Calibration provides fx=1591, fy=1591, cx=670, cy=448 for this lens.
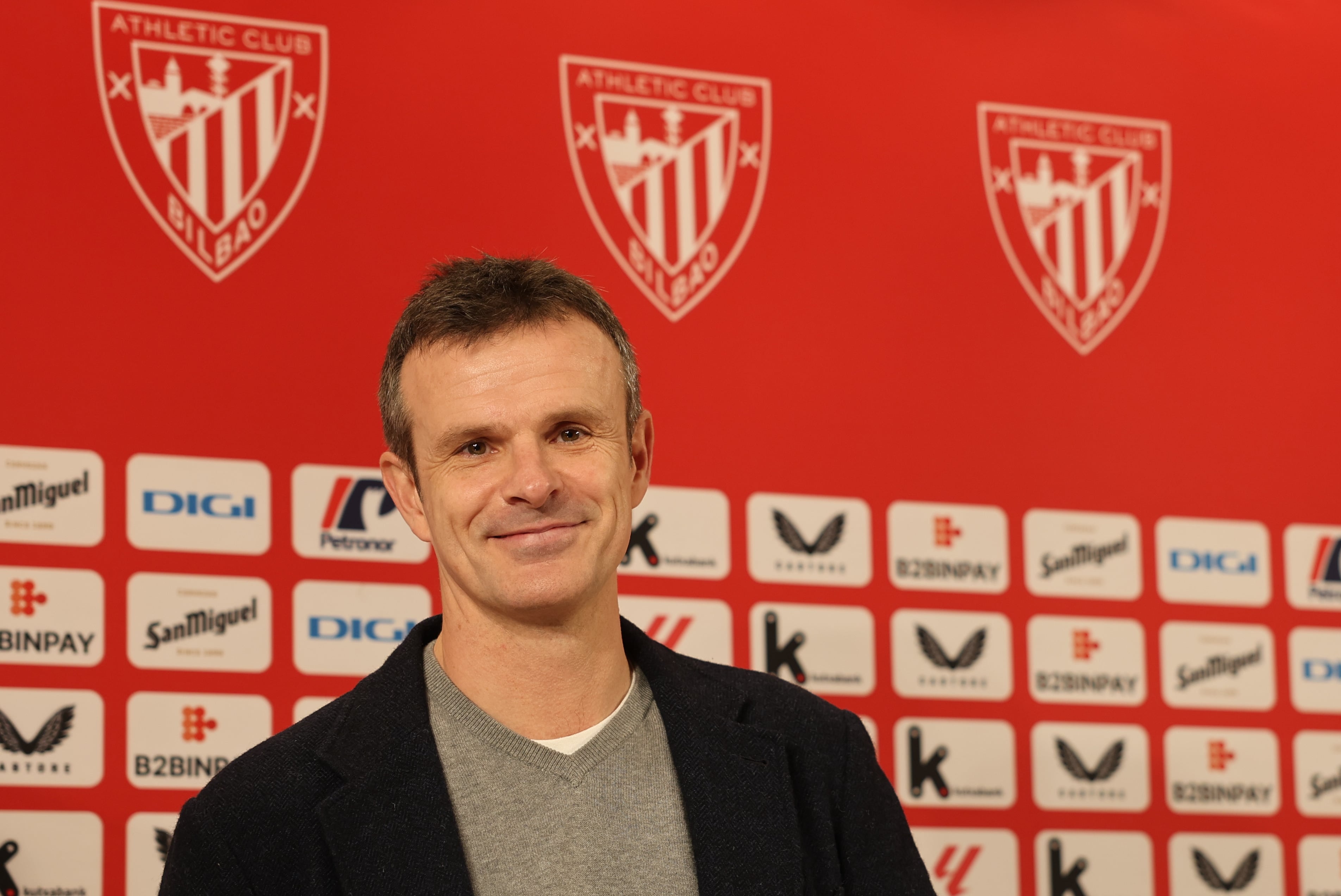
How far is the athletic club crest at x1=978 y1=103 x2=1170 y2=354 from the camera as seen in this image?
11.8 feet

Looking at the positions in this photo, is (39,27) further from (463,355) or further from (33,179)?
(463,355)

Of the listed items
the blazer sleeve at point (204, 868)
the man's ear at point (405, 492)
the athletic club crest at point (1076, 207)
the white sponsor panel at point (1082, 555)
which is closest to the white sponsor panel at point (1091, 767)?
the white sponsor panel at point (1082, 555)

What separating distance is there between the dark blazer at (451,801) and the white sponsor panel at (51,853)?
1095 millimetres

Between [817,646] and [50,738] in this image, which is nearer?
[50,738]

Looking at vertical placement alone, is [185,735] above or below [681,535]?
below

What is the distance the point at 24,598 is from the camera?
2793 millimetres

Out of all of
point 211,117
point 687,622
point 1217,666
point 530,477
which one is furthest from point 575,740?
point 1217,666

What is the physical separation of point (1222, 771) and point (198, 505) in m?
2.23

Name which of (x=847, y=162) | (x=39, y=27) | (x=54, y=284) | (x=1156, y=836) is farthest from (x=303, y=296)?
(x=1156, y=836)

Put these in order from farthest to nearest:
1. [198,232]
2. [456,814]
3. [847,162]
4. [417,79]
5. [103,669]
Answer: [847,162] → [417,79] → [198,232] → [103,669] → [456,814]

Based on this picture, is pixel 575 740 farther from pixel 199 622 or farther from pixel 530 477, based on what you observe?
pixel 199 622

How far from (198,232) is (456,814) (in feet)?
5.32

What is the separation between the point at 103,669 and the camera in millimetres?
2826

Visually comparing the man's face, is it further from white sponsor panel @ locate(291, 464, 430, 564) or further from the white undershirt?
white sponsor panel @ locate(291, 464, 430, 564)
